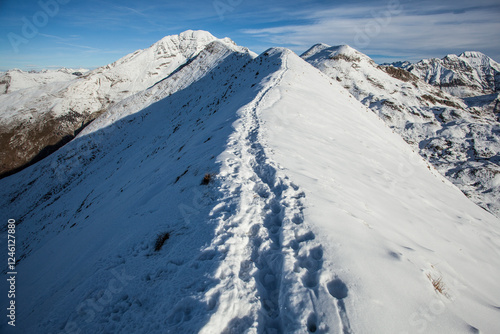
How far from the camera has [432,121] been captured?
6512cm

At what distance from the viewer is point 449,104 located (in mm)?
78000

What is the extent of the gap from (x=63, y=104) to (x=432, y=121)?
5189 inches

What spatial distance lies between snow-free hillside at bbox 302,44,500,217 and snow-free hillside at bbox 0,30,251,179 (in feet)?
140

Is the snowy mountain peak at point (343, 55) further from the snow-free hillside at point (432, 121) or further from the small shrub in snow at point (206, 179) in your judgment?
the small shrub in snow at point (206, 179)

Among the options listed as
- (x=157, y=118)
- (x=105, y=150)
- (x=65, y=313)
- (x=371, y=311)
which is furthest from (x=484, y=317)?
(x=105, y=150)

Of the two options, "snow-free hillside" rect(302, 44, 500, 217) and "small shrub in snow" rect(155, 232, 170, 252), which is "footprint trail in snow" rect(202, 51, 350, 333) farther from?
"snow-free hillside" rect(302, 44, 500, 217)

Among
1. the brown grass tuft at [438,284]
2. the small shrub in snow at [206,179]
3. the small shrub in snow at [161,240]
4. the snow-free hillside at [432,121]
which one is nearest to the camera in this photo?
the brown grass tuft at [438,284]

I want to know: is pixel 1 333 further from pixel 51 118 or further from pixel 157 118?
pixel 51 118

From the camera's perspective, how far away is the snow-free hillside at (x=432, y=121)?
4484 cm

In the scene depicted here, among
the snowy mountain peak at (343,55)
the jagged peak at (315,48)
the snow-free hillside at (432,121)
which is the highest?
the jagged peak at (315,48)

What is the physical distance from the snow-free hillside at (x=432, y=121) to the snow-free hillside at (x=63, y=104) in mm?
42569

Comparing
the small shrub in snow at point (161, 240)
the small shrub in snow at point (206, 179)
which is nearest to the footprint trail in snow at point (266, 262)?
the small shrub in snow at point (206, 179)

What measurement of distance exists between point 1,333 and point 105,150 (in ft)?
145

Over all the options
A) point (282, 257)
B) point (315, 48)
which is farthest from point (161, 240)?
point (315, 48)
